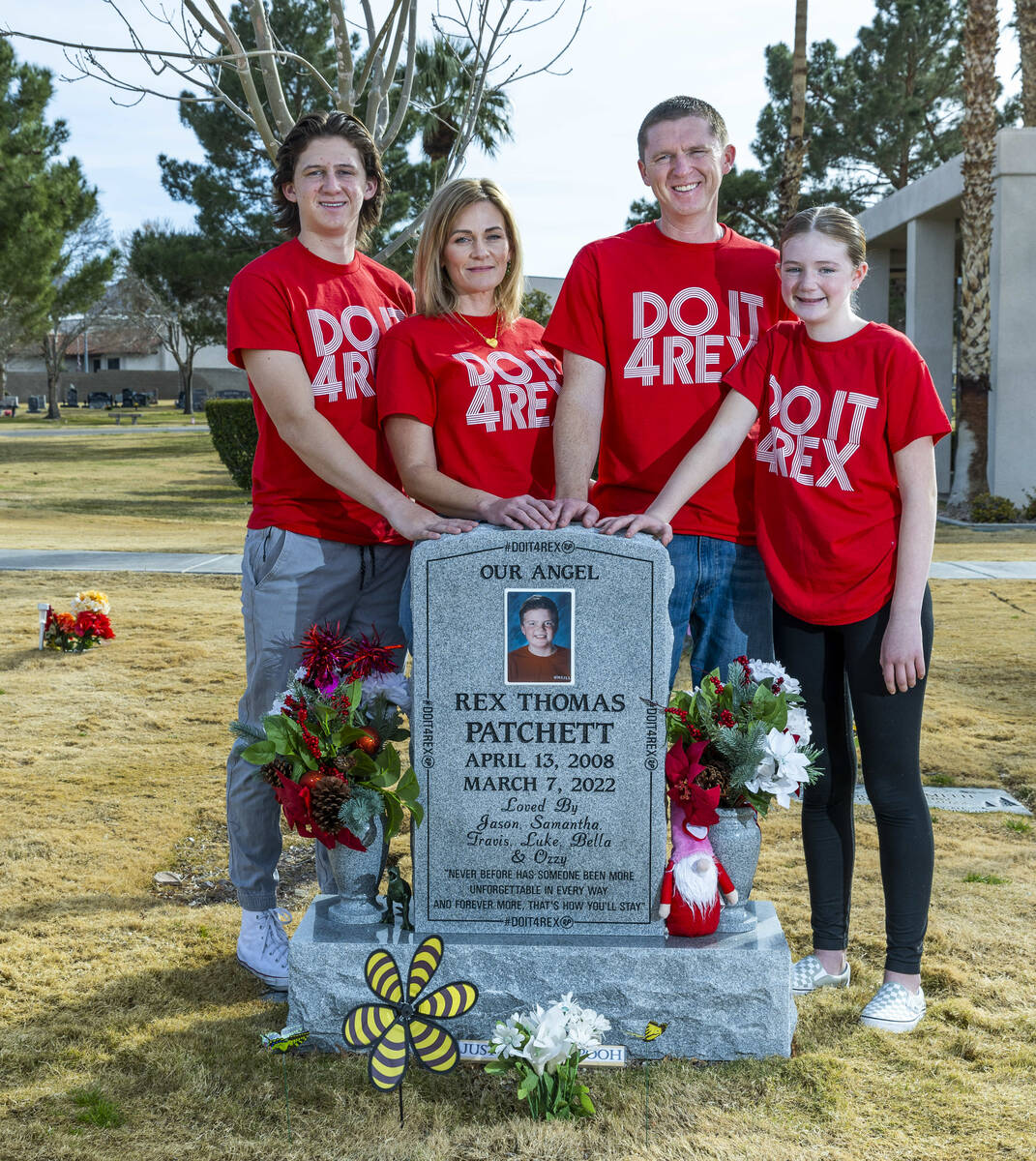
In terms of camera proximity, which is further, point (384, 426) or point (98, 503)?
point (98, 503)

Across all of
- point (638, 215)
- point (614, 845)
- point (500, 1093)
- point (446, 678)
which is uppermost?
point (638, 215)

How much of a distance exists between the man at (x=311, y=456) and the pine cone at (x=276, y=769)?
0.28 metres

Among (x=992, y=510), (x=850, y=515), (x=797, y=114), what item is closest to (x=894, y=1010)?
(x=850, y=515)

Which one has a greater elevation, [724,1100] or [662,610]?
[662,610]

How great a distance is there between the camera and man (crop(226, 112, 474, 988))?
125 inches

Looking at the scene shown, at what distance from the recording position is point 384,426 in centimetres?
324

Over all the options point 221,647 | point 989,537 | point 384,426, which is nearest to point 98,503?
point 221,647

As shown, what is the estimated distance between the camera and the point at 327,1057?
3.10 meters

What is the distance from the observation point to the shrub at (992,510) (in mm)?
14945

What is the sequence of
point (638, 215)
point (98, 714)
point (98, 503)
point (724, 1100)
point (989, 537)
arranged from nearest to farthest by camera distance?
1. point (724, 1100)
2. point (98, 714)
3. point (989, 537)
4. point (98, 503)
5. point (638, 215)

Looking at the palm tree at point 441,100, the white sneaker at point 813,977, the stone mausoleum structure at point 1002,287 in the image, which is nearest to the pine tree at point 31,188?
the palm tree at point 441,100

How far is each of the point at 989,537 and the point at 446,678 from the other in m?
12.0

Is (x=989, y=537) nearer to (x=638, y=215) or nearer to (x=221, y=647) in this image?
(x=221, y=647)

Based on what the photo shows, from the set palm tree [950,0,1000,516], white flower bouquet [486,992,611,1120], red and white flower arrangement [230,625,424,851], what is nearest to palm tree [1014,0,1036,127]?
palm tree [950,0,1000,516]
